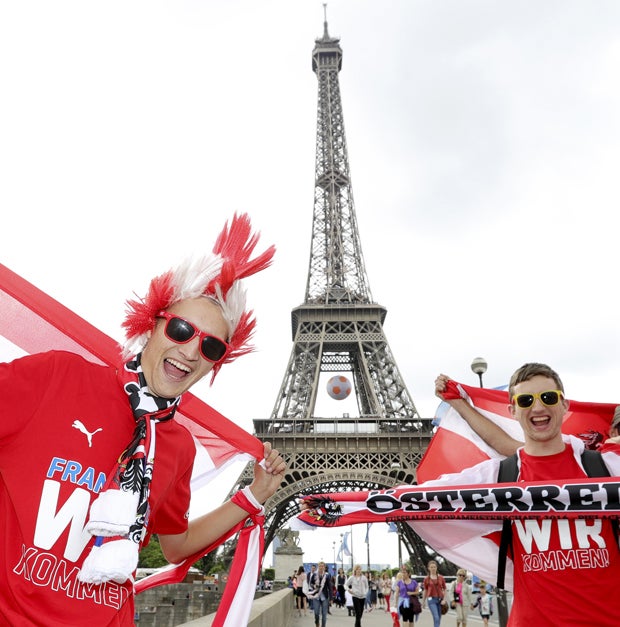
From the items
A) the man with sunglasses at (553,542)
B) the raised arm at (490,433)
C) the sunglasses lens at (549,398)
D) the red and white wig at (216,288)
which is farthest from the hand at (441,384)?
the red and white wig at (216,288)

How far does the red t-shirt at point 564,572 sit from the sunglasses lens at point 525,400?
0.56m

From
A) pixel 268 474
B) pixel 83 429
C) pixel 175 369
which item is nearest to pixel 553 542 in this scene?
pixel 268 474

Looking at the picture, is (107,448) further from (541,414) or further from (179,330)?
(541,414)

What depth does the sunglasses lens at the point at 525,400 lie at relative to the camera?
12.3ft

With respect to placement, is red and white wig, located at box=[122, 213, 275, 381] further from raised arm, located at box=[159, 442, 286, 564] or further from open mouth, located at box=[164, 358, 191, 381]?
raised arm, located at box=[159, 442, 286, 564]

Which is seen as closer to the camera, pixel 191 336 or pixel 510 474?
pixel 191 336

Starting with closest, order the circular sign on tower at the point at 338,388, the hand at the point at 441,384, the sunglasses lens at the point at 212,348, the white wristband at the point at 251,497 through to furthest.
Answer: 1. the sunglasses lens at the point at 212,348
2. the white wristband at the point at 251,497
3. the hand at the point at 441,384
4. the circular sign on tower at the point at 338,388

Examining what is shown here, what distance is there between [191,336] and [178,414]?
3.89 feet

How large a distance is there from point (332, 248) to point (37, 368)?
1984 inches

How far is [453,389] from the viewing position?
507 cm

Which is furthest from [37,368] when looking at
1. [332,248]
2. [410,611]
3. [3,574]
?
[332,248]

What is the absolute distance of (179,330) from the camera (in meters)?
2.81

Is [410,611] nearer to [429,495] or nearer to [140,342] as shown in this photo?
[429,495]

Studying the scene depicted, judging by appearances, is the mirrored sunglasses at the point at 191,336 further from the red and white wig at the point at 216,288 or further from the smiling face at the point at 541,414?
the smiling face at the point at 541,414
